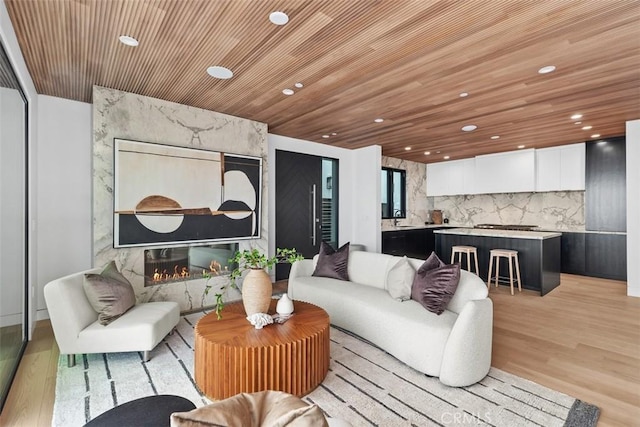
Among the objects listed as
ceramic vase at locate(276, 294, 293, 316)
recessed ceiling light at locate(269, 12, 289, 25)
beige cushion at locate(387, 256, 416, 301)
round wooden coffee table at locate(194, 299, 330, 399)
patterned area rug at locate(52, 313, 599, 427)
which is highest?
recessed ceiling light at locate(269, 12, 289, 25)

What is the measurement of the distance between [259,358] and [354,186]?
503cm

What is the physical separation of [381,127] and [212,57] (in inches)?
115

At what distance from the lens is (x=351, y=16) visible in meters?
2.17

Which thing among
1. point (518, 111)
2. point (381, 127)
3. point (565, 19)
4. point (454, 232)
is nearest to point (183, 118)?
point (381, 127)

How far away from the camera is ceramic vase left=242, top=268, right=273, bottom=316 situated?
8.32ft

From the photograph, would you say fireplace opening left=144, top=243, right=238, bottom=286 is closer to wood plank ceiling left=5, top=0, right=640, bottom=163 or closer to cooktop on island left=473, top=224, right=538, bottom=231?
wood plank ceiling left=5, top=0, right=640, bottom=163

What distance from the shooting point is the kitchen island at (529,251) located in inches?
191

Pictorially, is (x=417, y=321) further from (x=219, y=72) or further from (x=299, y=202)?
(x=299, y=202)

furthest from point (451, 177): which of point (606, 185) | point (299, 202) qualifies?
point (299, 202)

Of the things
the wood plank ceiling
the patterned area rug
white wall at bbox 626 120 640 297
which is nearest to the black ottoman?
the patterned area rug

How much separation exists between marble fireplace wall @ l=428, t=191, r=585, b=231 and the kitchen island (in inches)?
60.7

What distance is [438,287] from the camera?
9.02 feet

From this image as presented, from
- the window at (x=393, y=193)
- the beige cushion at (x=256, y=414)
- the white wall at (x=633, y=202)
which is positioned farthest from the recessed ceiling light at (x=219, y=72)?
the white wall at (x=633, y=202)

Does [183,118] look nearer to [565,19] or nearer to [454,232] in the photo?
[565,19]
